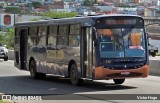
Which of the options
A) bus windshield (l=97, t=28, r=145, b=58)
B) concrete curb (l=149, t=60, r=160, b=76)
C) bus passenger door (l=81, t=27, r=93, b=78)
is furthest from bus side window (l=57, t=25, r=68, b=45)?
concrete curb (l=149, t=60, r=160, b=76)

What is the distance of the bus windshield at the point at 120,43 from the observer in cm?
1730

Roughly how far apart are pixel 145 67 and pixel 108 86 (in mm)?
1723

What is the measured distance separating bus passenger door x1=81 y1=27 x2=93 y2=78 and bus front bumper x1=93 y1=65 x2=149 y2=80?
1.45ft

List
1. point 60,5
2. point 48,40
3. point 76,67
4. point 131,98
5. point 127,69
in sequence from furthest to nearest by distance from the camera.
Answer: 1. point 60,5
2. point 48,40
3. point 76,67
4. point 127,69
5. point 131,98

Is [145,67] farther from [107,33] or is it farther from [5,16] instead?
[5,16]

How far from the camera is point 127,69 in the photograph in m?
17.4

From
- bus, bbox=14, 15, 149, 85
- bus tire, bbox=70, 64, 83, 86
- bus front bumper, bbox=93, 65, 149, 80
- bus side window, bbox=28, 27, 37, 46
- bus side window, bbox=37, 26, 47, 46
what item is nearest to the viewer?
bus front bumper, bbox=93, 65, 149, 80

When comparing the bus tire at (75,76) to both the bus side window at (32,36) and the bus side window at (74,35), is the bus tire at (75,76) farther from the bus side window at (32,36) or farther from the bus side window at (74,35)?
the bus side window at (32,36)

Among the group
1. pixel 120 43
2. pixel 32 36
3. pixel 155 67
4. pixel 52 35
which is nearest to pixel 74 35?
pixel 120 43

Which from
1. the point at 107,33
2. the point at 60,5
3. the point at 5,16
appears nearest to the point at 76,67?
the point at 107,33

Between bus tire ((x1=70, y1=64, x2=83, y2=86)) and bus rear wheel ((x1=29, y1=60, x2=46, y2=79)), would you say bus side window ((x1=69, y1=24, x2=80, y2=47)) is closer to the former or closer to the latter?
bus tire ((x1=70, y1=64, x2=83, y2=86))

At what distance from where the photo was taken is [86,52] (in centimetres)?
1784

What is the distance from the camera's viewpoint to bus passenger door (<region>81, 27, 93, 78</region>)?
1755 cm

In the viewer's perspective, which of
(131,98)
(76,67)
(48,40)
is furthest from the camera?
(48,40)
